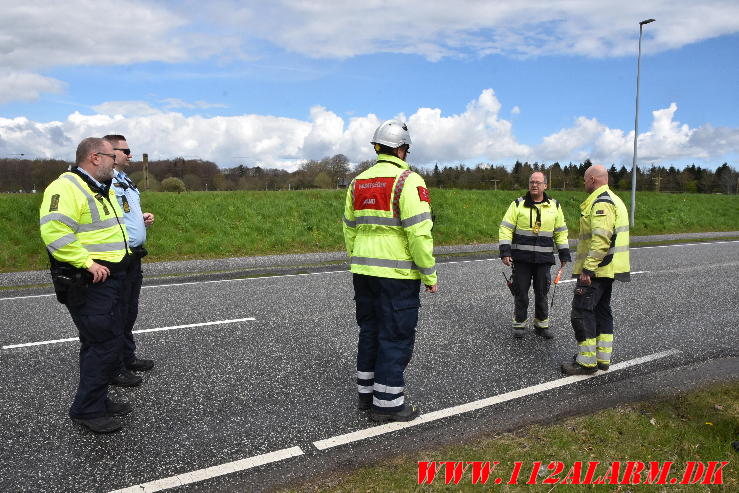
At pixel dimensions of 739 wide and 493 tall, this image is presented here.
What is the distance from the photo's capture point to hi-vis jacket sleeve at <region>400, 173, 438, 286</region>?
4023mm

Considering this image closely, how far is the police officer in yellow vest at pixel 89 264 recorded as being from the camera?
4039 millimetres

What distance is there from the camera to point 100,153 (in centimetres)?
427

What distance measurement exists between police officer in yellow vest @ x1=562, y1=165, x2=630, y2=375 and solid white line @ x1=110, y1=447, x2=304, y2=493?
3.03 metres

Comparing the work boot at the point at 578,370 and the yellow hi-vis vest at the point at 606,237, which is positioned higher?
the yellow hi-vis vest at the point at 606,237

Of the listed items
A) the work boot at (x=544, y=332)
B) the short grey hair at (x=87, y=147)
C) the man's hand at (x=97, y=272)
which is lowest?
the work boot at (x=544, y=332)

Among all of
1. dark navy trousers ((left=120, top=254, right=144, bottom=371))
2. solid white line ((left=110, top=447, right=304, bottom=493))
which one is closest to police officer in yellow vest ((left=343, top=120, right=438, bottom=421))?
solid white line ((left=110, top=447, right=304, bottom=493))

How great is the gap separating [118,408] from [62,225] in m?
1.58

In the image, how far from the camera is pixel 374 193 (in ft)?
13.6

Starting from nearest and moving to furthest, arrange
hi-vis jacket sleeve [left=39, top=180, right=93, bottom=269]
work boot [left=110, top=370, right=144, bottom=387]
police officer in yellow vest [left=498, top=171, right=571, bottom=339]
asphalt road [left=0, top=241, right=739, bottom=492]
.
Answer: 1. asphalt road [left=0, top=241, right=739, bottom=492]
2. hi-vis jacket sleeve [left=39, top=180, right=93, bottom=269]
3. work boot [left=110, top=370, right=144, bottom=387]
4. police officer in yellow vest [left=498, top=171, right=571, bottom=339]

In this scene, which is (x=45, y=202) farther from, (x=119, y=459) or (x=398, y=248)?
(x=398, y=248)

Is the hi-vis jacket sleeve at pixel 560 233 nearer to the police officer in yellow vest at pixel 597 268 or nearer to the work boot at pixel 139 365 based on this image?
the police officer in yellow vest at pixel 597 268

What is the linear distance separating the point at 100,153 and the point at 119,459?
232cm

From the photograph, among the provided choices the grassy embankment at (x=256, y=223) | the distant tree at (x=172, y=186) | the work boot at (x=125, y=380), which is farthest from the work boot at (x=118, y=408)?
the distant tree at (x=172, y=186)

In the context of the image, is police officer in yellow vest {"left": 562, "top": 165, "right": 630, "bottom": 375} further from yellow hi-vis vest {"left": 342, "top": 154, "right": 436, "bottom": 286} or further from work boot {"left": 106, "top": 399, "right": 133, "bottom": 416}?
work boot {"left": 106, "top": 399, "right": 133, "bottom": 416}
